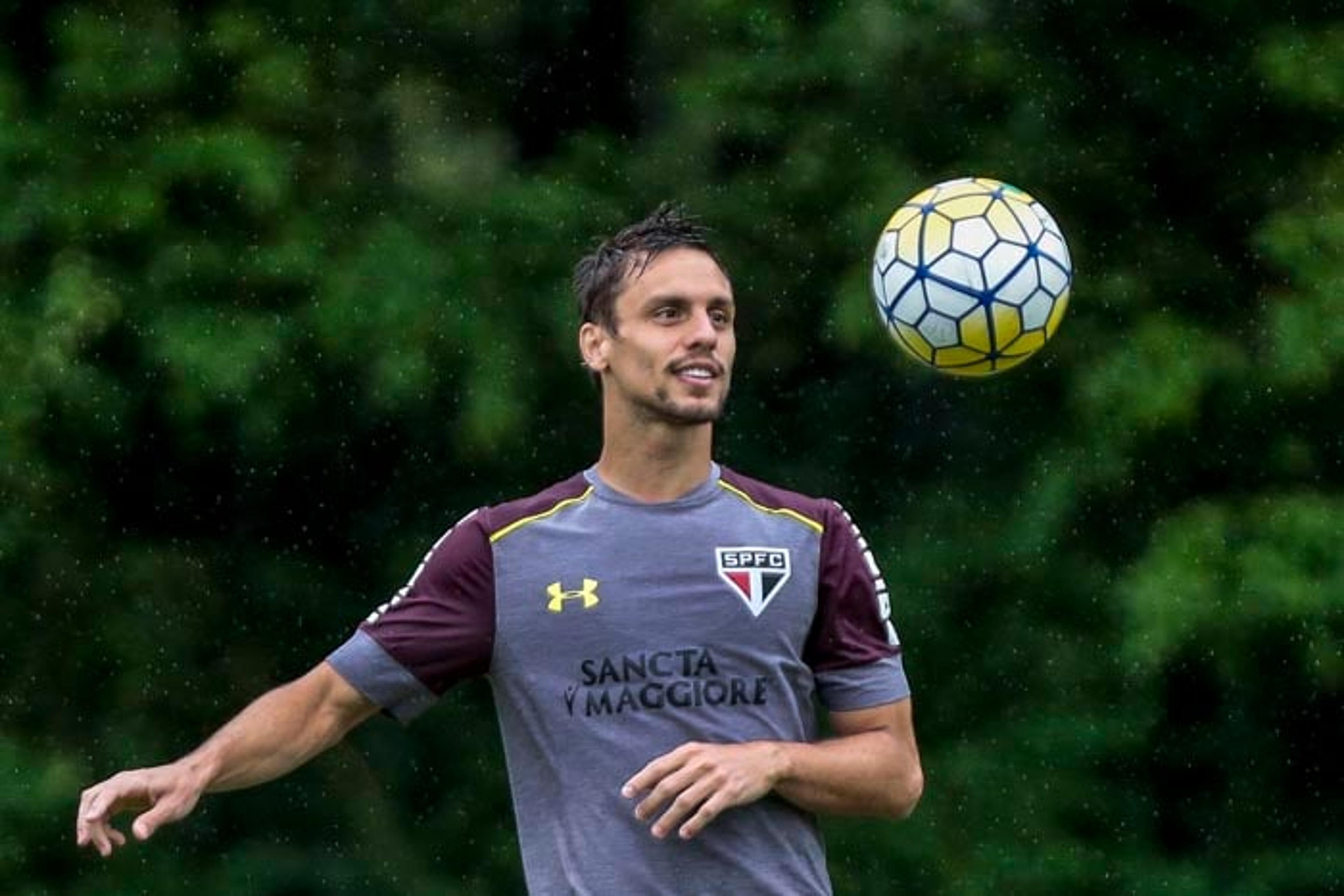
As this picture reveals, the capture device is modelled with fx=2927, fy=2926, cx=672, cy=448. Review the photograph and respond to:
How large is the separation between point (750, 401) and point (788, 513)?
495cm

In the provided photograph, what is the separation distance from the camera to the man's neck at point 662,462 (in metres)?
4.73

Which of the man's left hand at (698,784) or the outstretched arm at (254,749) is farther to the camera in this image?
the outstretched arm at (254,749)

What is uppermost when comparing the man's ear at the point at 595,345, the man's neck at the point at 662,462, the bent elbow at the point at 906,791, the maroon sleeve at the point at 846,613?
the man's ear at the point at 595,345

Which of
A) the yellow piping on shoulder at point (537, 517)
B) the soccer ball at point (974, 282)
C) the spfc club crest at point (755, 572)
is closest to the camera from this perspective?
the spfc club crest at point (755, 572)

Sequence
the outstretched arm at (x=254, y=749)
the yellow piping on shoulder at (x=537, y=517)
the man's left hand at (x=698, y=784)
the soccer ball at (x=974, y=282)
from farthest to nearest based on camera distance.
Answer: the soccer ball at (x=974, y=282), the yellow piping on shoulder at (x=537, y=517), the outstretched arm at (x=254, y=749), the man's left hand at (x=698, y=784)

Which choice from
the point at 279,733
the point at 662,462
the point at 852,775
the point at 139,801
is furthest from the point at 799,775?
the point at 139,801

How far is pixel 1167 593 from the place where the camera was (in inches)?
340

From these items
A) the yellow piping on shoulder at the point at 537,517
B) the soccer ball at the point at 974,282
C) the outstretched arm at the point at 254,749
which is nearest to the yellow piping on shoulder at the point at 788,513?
the yellow piping on shoulder at the point at 537,517

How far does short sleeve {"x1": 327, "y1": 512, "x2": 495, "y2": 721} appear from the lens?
4.71 m

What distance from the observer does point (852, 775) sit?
4574mm

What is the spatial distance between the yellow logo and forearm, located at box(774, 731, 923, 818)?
1.30ft

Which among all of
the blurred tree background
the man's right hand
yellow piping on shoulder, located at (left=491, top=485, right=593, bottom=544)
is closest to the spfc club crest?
yellow piping on shoulder, located at (left=491, top=485, right=593, bottom=544)

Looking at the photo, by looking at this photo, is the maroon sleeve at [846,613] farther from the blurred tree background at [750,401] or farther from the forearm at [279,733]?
the blurred tree background at [750,401]

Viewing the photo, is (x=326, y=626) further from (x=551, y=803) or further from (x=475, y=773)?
(x=551, y=803)
